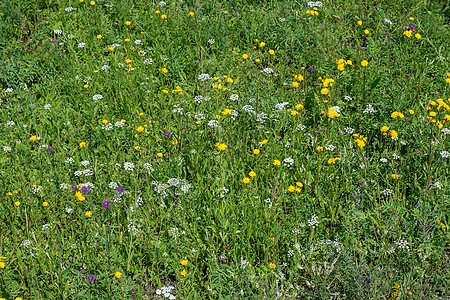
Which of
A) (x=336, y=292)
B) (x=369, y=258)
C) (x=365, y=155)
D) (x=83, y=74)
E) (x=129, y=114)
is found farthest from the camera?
(x=83, y=74)

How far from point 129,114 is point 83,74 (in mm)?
830

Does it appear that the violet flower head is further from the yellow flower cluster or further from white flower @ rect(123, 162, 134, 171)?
the yellow flower cluster

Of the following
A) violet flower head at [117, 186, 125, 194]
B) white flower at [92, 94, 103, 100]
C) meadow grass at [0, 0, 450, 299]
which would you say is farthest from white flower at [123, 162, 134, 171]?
white flower at [92, 94, 103, 100]

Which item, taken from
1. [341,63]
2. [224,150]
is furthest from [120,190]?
[341,63]

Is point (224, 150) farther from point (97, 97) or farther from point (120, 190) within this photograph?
point (97, 97)

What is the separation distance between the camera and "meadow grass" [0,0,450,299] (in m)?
3.73

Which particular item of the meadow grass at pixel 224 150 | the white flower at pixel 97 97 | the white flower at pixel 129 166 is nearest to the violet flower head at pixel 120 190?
the meadow grass at pixel 224 150

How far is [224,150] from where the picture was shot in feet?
15.1

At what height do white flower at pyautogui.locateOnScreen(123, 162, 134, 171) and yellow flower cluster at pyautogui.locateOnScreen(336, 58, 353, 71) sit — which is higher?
yellow flower cluster at pyautogui.locateOnScreen(336, 58, 353, 71)

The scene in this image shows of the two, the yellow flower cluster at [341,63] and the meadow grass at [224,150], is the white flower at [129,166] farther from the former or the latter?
the yellow flower cluster at [341,63]

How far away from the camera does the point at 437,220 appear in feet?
12.5

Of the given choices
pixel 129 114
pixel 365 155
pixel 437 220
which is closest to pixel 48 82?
pixel 129 114

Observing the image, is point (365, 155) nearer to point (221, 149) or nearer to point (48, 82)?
point (221, 149)

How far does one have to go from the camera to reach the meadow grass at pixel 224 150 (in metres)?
3.73
